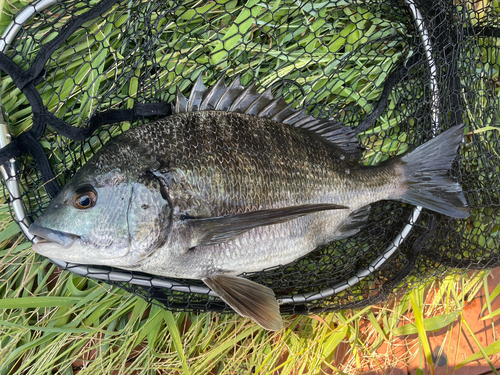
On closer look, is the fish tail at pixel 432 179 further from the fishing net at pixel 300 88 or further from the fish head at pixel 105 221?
the fish head at pixel 105 221

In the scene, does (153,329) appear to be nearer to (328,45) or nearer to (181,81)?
(181,81)

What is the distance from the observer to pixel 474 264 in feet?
6.16

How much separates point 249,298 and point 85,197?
2.52ft

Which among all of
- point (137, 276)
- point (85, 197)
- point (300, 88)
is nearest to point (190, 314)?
point (137, 276)

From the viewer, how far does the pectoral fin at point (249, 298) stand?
1.38 m

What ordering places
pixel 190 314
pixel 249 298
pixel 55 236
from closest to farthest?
pixel 55 236 < pixel 249 298 < pixel 190 314

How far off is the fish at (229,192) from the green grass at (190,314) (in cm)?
28

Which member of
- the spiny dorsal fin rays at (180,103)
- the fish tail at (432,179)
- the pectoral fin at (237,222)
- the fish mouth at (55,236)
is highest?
the spiny dorsal fin rays at (180,103)

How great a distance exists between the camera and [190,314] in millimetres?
1882

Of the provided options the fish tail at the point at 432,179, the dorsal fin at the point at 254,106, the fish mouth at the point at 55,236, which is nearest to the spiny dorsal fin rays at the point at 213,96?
the dorsal fin at the point at 254,106

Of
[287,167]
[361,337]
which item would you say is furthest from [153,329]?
[361,337]

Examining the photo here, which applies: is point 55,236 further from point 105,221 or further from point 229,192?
point 229,192

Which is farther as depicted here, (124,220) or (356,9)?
(356,9)

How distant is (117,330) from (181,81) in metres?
1.40
